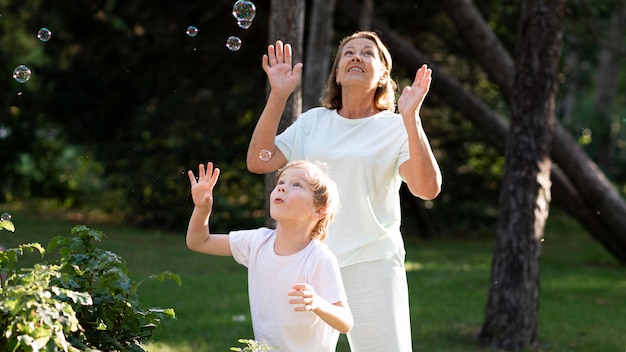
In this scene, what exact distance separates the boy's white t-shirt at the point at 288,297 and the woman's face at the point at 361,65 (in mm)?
736

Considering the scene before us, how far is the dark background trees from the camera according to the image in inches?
488

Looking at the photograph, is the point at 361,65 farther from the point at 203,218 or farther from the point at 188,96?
the point at 188,96

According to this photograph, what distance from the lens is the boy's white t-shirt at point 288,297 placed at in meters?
2.93

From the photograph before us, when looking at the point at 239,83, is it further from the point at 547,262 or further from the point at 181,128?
the point at 547,262

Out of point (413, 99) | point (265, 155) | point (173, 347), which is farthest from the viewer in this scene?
point (173, 347)

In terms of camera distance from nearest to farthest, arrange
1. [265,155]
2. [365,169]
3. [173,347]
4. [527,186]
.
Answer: [365,169], [265,155], [173,347], [527,186]

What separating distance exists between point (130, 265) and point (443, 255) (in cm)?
402

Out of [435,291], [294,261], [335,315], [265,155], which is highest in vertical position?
[265,155]

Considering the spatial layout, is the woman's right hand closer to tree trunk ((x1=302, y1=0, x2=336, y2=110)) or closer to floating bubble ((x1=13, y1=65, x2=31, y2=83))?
floating bubble ((x1=13, y1=65, x2=31, y2=83))

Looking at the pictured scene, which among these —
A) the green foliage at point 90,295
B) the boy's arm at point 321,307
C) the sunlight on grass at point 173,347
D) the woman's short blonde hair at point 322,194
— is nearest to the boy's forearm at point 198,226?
the green foliage at point 90,295

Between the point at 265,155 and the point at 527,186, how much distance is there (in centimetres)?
309

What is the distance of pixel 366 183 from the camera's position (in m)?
3.34

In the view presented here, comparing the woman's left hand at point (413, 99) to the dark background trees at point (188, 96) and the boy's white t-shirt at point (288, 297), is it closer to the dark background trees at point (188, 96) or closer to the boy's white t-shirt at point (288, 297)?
the boy's white t-shirt at point (288, 297)

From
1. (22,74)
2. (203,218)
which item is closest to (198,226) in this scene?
(203,218)
